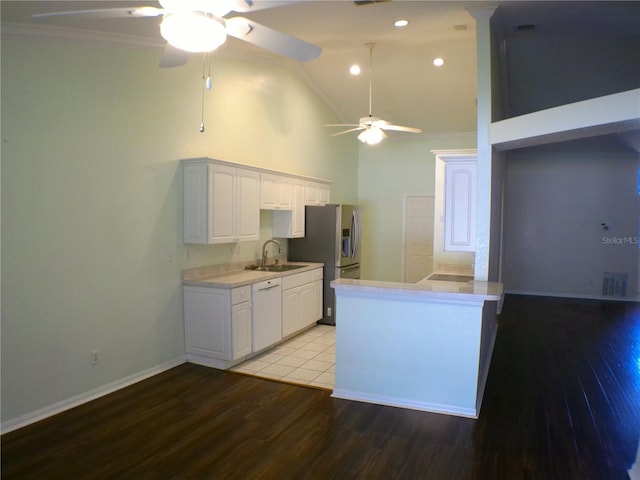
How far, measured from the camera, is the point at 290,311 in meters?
5.38

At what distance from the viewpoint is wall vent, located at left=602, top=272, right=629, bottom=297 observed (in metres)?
7.91

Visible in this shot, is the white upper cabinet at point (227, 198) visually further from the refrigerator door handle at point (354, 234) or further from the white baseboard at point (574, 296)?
the white baseboard at point (574, 296)

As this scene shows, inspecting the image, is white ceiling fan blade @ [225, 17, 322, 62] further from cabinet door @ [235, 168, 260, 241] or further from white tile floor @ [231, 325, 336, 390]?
white tile floor @ [231, 325, 336, 390]

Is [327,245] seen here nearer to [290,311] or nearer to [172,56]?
[290,311]

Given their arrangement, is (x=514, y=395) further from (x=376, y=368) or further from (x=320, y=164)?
(x=320, y=164)

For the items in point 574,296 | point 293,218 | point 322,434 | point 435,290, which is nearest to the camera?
point 322,434

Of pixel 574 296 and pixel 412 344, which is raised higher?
pixel 412 344

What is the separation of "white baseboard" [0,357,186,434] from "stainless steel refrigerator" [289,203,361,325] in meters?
2.44

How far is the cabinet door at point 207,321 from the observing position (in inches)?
170

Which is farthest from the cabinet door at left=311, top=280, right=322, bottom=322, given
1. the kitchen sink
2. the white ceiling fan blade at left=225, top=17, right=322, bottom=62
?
the white ceiling fan blade at left=225, top=17, right=322, bottom=62

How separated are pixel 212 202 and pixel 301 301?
1.91 metres

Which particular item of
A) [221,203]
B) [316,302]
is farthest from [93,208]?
[316,302]

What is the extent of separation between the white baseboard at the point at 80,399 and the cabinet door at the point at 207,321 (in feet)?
0.98

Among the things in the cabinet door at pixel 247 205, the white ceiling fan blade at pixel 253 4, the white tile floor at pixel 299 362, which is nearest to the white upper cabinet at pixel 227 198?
the cabinet door at pixel 247 205
